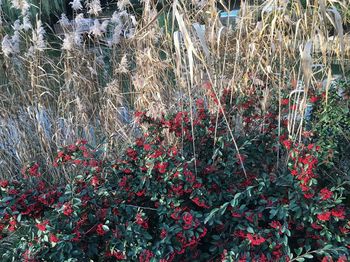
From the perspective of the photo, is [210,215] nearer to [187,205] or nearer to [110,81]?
[187,205]

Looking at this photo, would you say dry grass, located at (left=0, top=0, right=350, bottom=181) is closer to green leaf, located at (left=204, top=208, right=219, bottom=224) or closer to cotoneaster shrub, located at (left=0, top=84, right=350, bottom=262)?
cotoneaster shrub, located at (left=0, top=84, right=350, bottom=262)

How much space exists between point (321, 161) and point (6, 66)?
1775 millimetres

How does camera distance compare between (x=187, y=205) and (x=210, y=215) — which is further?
(x=187, y=205)

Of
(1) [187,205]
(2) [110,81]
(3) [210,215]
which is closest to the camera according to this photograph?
(3) [210,215]

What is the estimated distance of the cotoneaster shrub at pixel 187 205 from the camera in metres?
1.63

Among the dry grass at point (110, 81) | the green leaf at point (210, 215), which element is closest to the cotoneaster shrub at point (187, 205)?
the green leaf at point (210, 215)

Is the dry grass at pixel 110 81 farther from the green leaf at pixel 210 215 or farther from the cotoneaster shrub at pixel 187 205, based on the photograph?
the green leaf at pixel 210 215

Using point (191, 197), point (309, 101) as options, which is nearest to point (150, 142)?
point (191, 197)

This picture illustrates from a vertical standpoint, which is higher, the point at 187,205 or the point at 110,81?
the point at 110,81

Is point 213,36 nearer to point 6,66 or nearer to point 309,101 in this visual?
point 309,101

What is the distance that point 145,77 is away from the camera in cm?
248

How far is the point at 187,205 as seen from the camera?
1813 millimetres

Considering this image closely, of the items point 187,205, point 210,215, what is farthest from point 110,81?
point 210,215

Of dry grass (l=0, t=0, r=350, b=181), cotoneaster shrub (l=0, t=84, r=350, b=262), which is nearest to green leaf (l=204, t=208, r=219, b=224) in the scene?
cotoneaster shrub (l=0, t=84, r=350, b=262)
